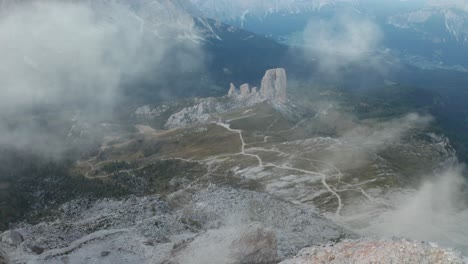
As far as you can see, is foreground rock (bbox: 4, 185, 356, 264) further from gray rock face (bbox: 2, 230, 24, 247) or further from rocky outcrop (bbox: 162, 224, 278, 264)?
gray rock face (bbox: 2, 230, 24, 247)

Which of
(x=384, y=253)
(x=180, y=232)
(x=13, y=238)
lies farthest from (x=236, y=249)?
(x=13, y=238)

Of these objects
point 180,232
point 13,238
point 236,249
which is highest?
point 236,249

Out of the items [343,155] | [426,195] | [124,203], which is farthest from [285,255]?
[343,155]

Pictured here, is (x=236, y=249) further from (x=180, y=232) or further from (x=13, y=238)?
(x=13, y=238)

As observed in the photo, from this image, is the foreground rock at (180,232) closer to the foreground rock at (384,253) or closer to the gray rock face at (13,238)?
the gray rock face at (13,238)

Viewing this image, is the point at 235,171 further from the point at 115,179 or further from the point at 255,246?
the point at 255,246

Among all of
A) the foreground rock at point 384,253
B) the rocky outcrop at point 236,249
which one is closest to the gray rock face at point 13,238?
the rocky outcrop at point 236,249

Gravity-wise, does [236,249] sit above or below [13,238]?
above
